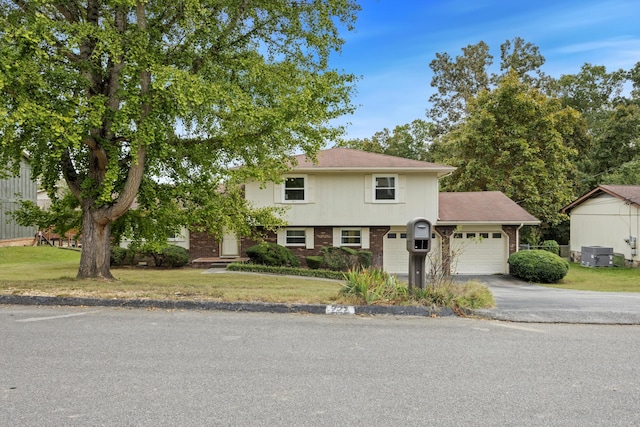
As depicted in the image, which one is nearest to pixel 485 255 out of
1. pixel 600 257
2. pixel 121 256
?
pixel 600 257

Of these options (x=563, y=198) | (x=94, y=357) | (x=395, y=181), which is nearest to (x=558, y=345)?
(x=94, y=357)

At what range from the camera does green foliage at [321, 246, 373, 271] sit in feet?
65.0

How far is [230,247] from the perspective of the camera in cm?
2200

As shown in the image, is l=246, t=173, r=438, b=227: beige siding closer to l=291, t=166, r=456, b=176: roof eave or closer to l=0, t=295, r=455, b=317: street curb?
l=291, t=166, r=456, b=176: roof eave

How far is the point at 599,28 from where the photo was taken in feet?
54.8

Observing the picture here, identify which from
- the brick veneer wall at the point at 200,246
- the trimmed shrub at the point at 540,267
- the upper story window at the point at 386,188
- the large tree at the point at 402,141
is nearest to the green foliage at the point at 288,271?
the brick veneer wall at the point at 200,246

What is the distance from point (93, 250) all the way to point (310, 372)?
8663 mm

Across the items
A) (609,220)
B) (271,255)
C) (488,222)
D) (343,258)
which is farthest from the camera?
(609,220)

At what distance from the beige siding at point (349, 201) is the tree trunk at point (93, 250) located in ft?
32.1

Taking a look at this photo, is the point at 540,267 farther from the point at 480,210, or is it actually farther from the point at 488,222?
the point at 480,210

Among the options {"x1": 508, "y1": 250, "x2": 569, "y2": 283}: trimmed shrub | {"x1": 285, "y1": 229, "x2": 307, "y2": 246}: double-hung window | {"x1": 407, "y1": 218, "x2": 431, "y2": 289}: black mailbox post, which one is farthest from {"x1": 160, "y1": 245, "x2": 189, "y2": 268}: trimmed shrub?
{"x1": 407, "y1": 218, "x2": 431, "y2": 289}: black mailbox post

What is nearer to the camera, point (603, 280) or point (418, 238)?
point (418, 238)

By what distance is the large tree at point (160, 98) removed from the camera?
8836 millimetres

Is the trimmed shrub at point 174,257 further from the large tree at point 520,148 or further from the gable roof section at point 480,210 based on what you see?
the large tree at point 520,148
